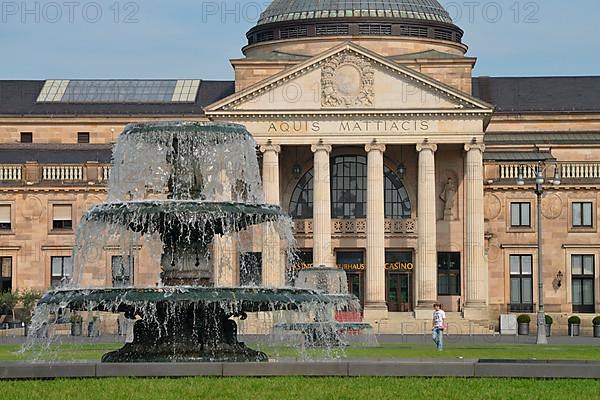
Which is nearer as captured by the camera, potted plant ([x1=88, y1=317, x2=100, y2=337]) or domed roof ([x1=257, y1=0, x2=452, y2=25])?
potted plant ([x1=88, y1=317, x2=100, y2=337])

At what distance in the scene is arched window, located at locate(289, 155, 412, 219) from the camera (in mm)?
102562

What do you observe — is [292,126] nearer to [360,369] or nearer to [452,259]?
[452,259]

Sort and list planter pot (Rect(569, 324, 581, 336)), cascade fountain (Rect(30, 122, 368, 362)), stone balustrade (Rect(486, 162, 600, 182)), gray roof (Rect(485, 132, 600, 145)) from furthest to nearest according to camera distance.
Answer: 1. gray roof (Rect(485, 132, 600, 145))
2. stone balustrade (Rect(486, 162, 600, 182))
3. planter pot (Rect(569, 324, 581, 336))
4. cascade fountain (Rect(30, 122, 368, 362))

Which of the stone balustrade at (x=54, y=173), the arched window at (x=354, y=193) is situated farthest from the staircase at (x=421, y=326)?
the stone balustrade at (x=54, y=173)

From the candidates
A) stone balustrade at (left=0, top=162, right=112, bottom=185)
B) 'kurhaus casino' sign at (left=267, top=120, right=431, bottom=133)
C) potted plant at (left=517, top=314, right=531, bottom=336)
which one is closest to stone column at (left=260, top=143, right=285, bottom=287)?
'kurhaus casino' sign at (left=267, top=120, right=431, bottom=133)

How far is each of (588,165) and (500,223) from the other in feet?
21.2

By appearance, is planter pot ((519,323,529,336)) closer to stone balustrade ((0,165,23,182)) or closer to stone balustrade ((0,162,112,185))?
stone balustrade ((0,162,112,185))

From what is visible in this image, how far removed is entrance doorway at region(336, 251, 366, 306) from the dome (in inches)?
598

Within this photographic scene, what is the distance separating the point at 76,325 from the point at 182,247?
1923 inches

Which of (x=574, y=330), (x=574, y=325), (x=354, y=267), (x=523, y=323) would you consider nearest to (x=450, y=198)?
(x=354, y=267)

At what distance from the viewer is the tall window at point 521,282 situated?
10162 cm

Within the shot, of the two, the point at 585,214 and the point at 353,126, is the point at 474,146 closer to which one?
the point at 353,126

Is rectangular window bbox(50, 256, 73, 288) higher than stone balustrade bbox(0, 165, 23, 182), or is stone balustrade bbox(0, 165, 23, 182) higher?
stone balustrade bbox(0, 165, 23, 182)

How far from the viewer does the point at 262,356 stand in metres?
35.8
